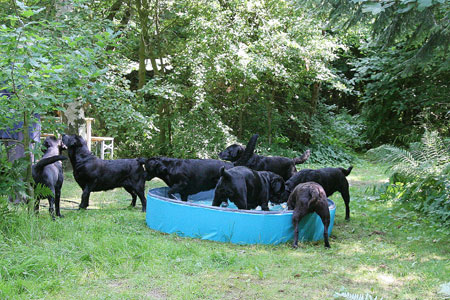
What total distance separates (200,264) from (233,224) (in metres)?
1.25

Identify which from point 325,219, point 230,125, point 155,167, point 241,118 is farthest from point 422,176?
point 230,125

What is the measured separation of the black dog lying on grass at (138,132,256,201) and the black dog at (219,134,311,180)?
1338mm

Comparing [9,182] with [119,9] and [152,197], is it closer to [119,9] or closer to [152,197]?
[152,197]

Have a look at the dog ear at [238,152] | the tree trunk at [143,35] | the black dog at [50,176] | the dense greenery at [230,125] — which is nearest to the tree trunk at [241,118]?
the dense greenery at [230,125]

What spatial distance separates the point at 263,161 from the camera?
31.7 feet

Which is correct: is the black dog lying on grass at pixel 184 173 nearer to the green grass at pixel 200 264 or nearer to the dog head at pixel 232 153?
the green grass at pixel 200 264

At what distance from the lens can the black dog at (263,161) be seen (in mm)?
9492

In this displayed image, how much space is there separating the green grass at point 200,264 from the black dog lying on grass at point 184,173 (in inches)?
45.5

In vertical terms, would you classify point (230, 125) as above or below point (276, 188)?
above

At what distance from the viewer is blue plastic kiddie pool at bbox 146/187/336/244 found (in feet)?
20.0

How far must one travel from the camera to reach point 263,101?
17.1 metres

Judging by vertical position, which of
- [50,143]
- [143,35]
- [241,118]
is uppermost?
[143,35]

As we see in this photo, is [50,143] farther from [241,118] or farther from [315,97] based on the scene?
[315,97]

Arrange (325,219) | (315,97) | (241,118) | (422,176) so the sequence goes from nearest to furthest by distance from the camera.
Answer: (325,219) → (422,176) → (241,118) → (315,97)
